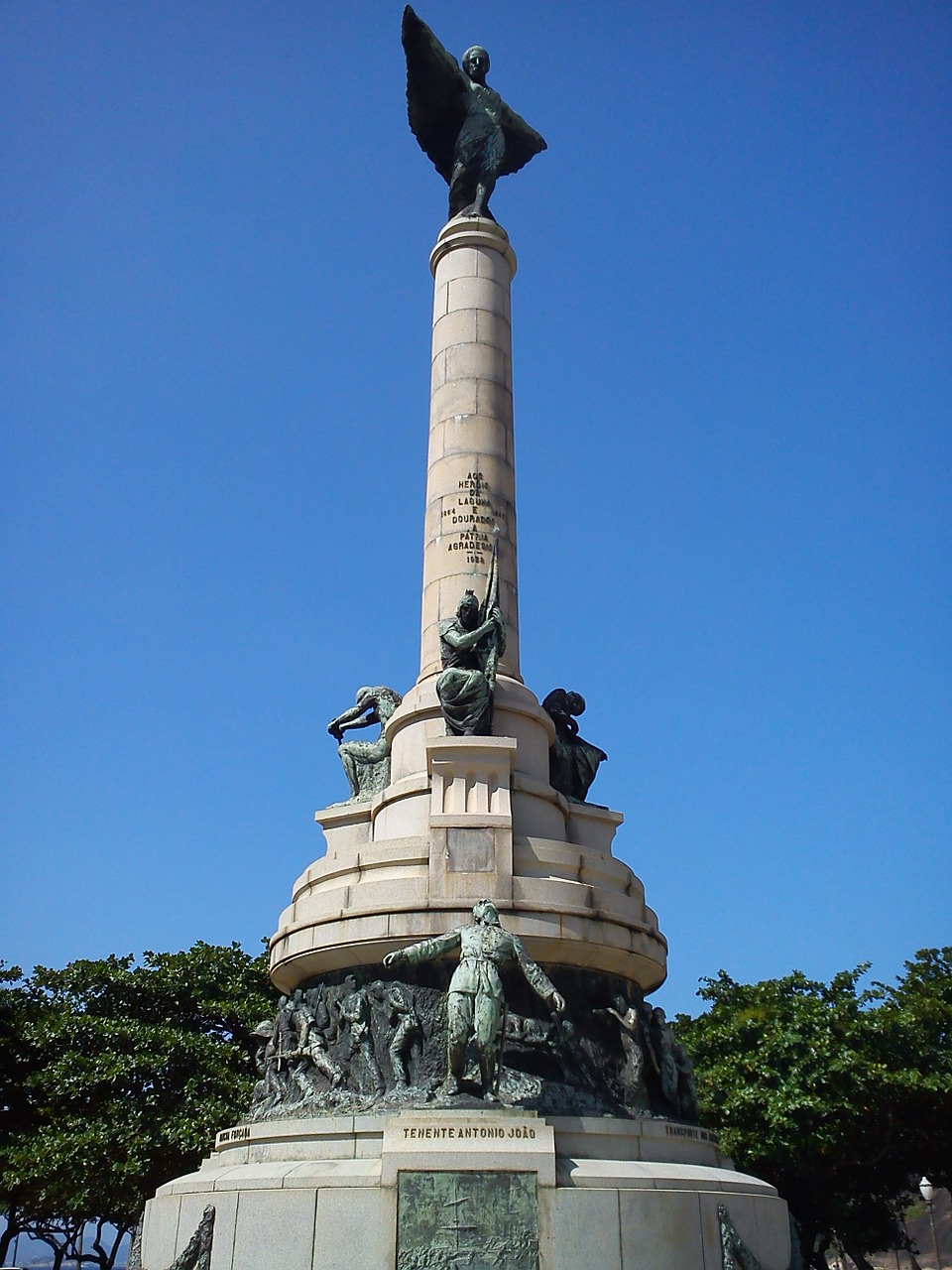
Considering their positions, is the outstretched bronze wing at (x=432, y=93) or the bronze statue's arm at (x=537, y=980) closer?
the bronze statue's arm at (x=537, y=980)

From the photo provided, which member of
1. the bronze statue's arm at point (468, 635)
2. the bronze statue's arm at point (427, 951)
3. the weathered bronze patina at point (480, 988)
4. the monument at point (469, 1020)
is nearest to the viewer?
the monument at point (469, 1020)

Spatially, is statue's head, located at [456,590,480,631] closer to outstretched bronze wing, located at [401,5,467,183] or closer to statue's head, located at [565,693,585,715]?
statue's head, located at [565,693,585,715]

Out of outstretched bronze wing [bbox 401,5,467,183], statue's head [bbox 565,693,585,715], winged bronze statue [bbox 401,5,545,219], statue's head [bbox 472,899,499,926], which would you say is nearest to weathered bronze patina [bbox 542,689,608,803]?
statue's head [bbox 565,693,585,715]

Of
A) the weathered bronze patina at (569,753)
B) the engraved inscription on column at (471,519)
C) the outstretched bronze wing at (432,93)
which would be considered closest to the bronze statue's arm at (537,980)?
the weathered bronze patina at (569,753)

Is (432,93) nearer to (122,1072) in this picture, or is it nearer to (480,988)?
(480,988)

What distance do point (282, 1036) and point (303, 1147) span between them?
2.28 meters

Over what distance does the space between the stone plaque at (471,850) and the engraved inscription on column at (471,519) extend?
486 cm

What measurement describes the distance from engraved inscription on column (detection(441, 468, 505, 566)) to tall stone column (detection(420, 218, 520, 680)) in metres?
0.01

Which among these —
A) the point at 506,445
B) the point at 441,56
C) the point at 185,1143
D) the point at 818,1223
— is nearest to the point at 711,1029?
the point at 818,1223

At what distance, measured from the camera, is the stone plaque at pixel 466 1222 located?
10555 millimetres

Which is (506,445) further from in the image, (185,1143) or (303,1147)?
(185,1143)

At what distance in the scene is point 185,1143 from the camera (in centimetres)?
2622

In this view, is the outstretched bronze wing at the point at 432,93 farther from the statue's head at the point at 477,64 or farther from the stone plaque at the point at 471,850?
the stone plaque at the point at 471,850

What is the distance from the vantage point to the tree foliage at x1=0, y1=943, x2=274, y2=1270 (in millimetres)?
26297
